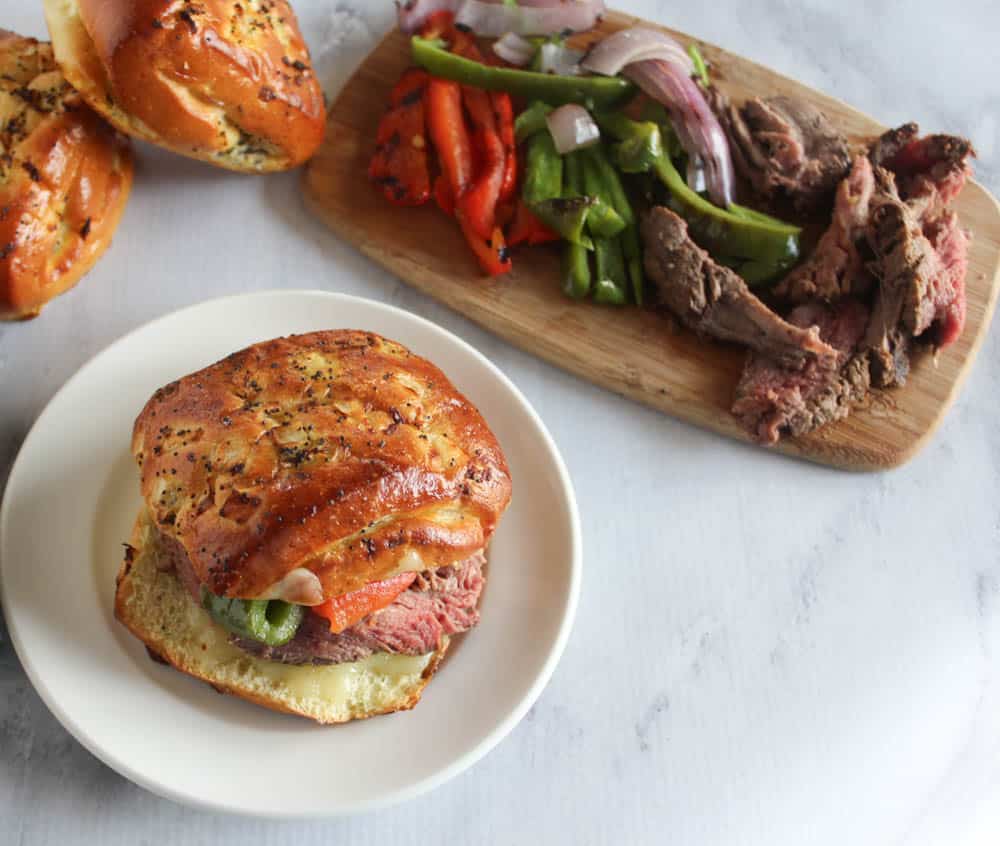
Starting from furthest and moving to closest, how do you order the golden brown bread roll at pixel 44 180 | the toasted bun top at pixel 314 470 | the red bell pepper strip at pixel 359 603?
the golden brown bread roll at pixel 44 180 → the red bell pepper strip at pixel 359 603 → the toasted bun top at pixel 314 470

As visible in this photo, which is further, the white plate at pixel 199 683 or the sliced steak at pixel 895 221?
the sliced steak at pixel 895 221

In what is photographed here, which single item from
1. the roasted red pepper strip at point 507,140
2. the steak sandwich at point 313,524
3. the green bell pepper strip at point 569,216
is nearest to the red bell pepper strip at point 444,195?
the roasted red pepper strip at point 507,140

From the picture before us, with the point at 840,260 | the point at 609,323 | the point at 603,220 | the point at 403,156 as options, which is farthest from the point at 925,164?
the point at 403,156

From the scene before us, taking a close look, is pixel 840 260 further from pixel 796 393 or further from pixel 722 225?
pixel 796 393

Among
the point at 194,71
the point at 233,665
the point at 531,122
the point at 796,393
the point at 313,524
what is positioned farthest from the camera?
the point at 531,122

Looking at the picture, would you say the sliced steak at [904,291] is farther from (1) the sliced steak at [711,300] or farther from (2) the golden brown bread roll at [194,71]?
(2) the golden brown bread roll at [194,71]

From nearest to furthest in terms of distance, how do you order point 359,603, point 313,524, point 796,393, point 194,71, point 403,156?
point 313,524, point 359,603, point 194,71, point 796,393, point 403,156

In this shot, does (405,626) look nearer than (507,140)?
Yes

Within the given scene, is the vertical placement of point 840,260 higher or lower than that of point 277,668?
higher
